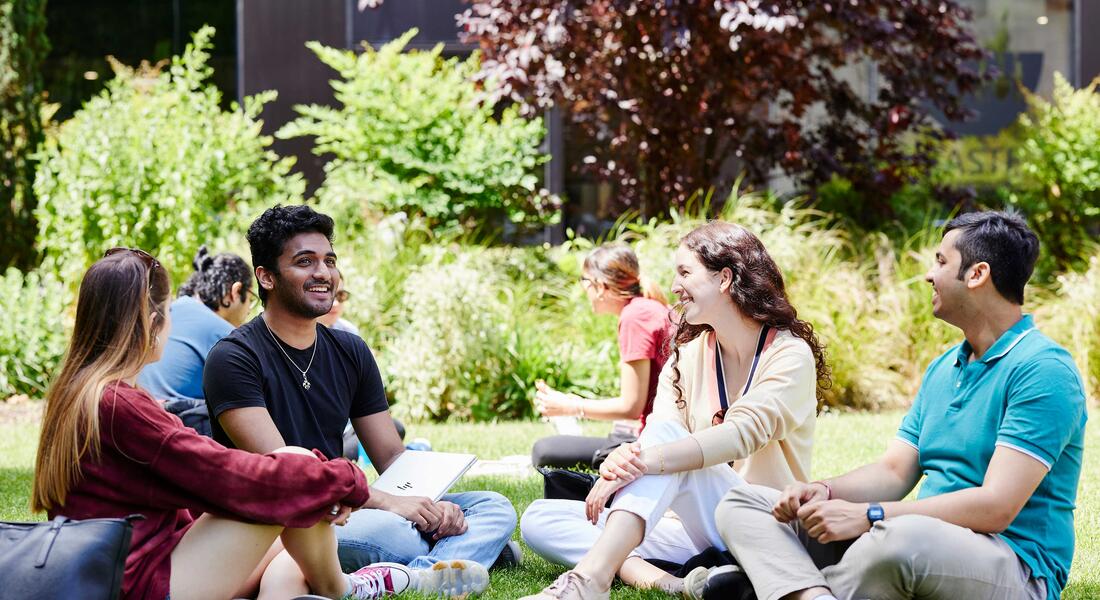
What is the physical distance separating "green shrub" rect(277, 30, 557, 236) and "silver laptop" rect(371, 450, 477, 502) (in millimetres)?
7606

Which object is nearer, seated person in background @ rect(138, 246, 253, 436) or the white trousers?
the white trousers

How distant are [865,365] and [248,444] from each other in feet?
21.0

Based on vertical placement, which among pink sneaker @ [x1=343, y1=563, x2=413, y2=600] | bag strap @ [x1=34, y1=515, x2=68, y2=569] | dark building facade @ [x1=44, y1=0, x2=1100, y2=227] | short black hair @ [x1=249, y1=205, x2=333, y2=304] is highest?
dark building facade @ [x1=44, y1=0, x2=1100, y2=227]

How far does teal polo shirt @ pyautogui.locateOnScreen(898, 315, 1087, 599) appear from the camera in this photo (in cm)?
308

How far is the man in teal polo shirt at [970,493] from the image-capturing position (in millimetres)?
3088

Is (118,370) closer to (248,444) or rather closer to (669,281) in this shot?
(248,444)

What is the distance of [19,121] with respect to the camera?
1185 centimetres

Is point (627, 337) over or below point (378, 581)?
over

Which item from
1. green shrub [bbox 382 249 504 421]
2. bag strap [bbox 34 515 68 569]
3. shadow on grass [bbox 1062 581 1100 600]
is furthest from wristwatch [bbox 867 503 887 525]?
green shrub [bbox 382 249 504 421]

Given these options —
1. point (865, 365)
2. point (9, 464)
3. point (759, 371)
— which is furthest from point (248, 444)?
point (865, 365)

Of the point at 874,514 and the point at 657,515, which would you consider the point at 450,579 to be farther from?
the point at 874,514

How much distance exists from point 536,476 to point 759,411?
279 cm

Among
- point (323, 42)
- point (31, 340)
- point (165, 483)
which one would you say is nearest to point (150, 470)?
point (165, 483)

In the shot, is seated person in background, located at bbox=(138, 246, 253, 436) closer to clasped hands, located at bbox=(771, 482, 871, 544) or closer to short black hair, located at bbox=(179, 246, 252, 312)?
short black hair, located at bbox=(179, 246, 252, 312)
